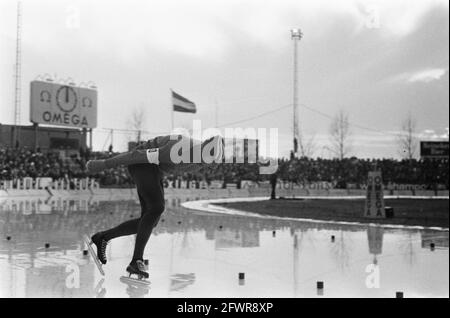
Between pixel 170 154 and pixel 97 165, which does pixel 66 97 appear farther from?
pixel 170 154

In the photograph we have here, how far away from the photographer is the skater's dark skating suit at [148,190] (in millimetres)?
3570

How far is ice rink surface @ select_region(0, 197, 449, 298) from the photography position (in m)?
4.80

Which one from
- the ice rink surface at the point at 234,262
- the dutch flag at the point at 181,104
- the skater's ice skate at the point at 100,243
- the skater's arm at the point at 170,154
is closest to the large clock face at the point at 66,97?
the ice rink surface at the point at 234,262

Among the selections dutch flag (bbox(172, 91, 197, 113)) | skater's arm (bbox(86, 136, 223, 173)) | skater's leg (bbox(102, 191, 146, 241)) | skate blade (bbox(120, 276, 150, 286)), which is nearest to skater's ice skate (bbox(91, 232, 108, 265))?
skater's leg (bbox(102, 191, 146, 241))

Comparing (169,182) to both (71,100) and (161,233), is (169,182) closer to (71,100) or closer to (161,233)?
(71,100)

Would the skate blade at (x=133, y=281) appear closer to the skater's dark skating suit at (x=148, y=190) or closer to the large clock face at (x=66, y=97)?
the skater's dark skating suit at (x=148, y=190)

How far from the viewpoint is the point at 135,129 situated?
43.1 ft

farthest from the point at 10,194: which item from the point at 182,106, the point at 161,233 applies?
the point at 182,106

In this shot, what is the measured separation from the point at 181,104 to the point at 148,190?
1.32 metres

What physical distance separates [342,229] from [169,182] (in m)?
24.6

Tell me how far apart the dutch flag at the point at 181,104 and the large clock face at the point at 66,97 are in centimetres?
2444

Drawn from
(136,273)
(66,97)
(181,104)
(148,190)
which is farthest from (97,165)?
(66,97)

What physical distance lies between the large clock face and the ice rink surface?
16674 mm

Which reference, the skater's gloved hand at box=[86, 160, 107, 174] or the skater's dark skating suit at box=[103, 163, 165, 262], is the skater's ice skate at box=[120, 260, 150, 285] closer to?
the skater's dark skating suit at box=[103, 163, 165, 262]
